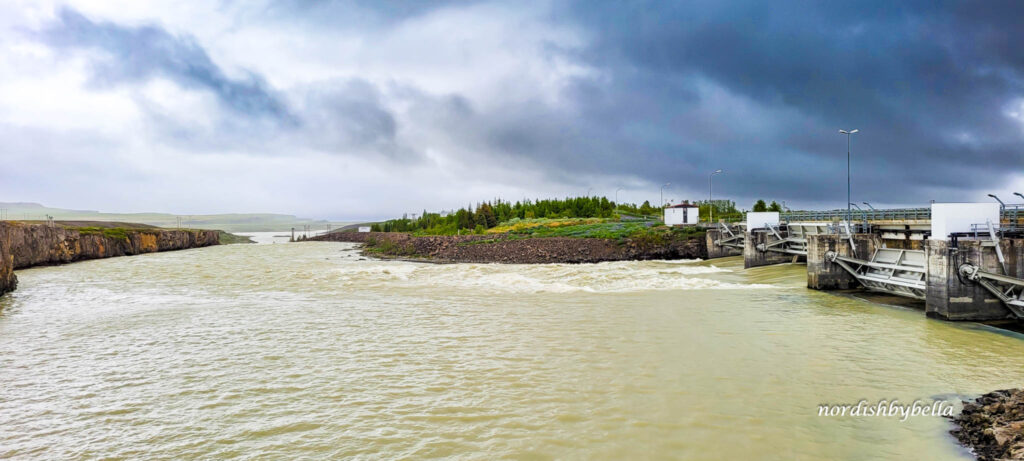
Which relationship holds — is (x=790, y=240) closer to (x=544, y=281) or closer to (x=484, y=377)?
(x=544, y=281)

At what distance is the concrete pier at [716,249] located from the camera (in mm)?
51719

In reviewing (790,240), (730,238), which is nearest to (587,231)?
(730,238)

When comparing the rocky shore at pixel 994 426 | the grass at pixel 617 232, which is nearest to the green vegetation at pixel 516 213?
the grass at pixel 617 232

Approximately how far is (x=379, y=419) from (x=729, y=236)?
49.4 meters

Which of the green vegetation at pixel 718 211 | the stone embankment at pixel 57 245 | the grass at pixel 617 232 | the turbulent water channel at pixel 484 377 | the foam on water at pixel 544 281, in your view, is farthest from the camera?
the green vegetation at pixel 718 211

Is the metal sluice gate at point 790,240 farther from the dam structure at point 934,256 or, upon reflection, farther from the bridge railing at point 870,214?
the bridge railing at point 870,214

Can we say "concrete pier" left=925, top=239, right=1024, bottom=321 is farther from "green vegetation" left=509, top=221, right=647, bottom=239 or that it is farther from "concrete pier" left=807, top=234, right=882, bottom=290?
"green vegetation" left=509, top=221, right=647, bottom=239

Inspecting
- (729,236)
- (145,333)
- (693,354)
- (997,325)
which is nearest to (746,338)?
(693,354)

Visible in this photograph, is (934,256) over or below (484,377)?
over

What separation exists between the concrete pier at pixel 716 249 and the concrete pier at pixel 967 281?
3374 centimetres

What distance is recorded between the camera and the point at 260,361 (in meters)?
12.9

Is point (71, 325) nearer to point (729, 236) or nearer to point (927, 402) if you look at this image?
point (927, 402)

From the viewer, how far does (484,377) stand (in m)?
11.4

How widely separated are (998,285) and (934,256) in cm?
214
